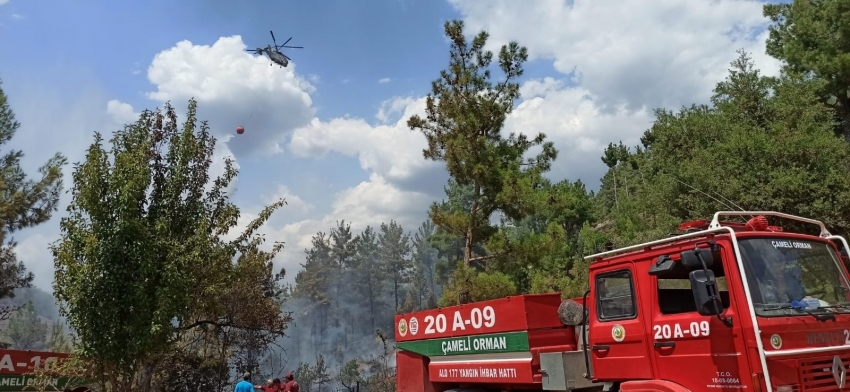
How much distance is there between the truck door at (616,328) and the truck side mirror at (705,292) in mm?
976

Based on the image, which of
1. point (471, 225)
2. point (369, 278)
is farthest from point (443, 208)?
point (369, 278)

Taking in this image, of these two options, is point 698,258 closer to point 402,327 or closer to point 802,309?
point 802,309

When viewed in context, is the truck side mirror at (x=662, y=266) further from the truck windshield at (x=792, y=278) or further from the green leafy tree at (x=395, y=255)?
the green leafy tree at (x=395, y=255)

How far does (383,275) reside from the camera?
240 feet

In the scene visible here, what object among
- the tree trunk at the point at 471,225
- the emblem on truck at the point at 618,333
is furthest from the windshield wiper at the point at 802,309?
the tree trunk at the point at 471,225

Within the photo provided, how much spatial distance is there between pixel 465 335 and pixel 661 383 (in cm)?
311

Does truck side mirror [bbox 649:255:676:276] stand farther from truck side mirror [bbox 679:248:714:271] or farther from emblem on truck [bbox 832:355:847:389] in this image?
emblem on truck [bbox 832:355:847:389]

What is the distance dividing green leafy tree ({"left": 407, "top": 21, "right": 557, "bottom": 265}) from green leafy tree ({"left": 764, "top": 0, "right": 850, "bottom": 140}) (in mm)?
13137

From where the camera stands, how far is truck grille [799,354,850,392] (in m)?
5.15

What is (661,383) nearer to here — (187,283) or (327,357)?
(187,283)

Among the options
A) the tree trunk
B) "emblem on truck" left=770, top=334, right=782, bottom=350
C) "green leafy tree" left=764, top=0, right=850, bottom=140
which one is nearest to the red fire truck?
"emblem on truck" left=770, top=334, right=782, bottom=350

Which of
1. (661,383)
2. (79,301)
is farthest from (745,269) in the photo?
(79,301)

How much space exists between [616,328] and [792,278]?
1.78 m

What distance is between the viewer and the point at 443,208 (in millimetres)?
23625
